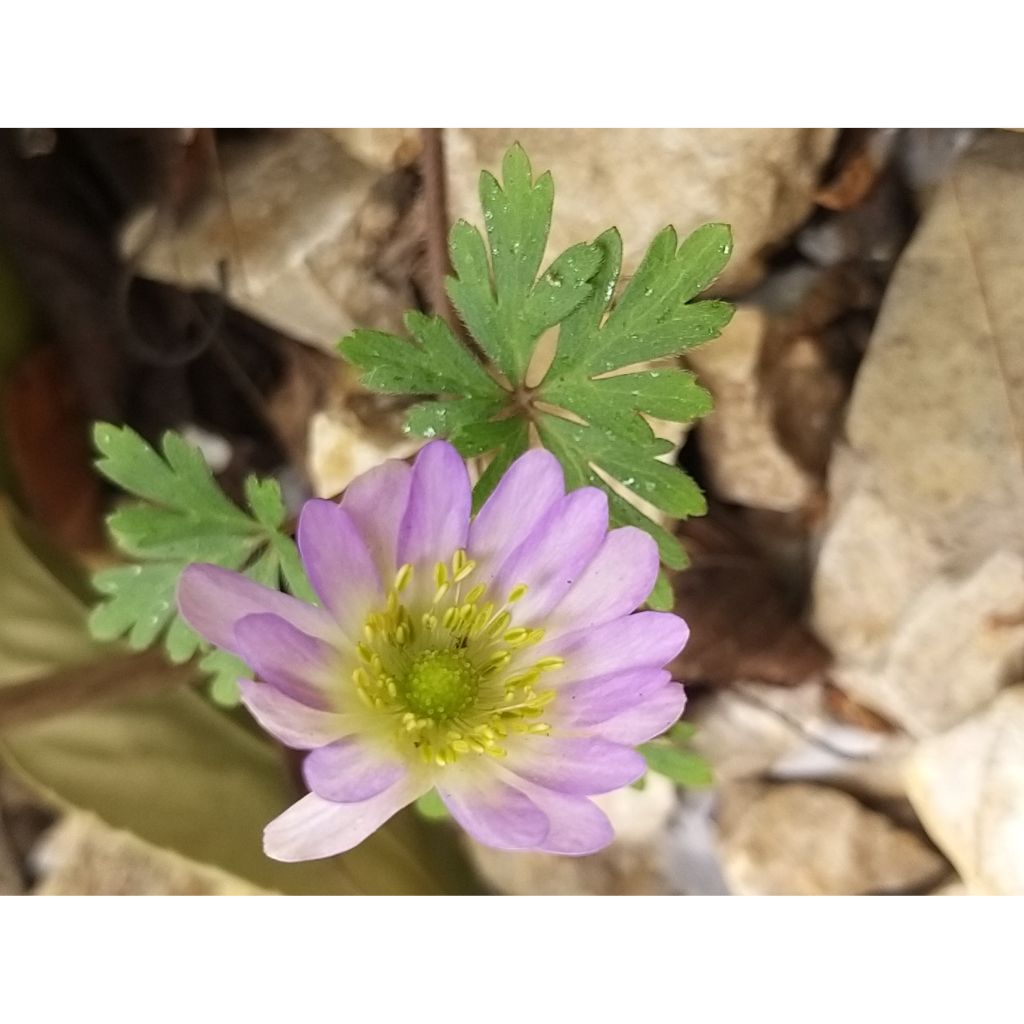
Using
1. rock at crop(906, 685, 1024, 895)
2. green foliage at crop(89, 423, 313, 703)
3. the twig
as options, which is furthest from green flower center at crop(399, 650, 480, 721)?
rock at crop(906, 685, 1024, 895)

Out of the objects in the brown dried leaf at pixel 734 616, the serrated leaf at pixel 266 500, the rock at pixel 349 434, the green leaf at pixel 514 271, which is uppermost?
the green leaf at pixel 514 271

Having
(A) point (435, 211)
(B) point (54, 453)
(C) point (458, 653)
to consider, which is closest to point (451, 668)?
(C) point (458, 653)

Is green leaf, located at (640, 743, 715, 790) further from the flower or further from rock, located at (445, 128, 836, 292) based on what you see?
rock, located at (445, 128, 836, 292)

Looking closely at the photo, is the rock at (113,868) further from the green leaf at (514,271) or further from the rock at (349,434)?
the green leaf at (514,271)

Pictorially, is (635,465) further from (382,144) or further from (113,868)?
(113,868)

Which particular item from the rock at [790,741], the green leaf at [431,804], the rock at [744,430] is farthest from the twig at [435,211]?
the rock at [790,741]
